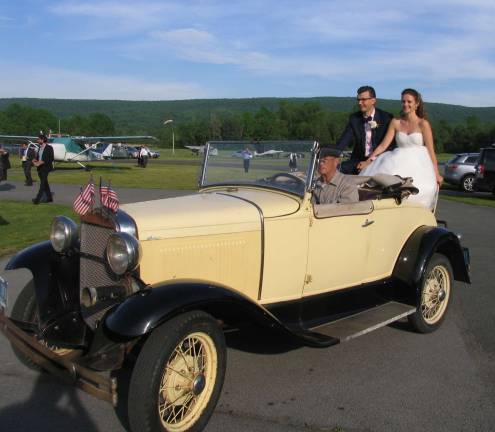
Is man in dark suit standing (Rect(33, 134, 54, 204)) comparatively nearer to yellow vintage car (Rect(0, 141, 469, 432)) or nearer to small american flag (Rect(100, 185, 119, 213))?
yellow vintage car (Rect(0, 141, 469, 432))

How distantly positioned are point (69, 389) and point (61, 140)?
117 feet

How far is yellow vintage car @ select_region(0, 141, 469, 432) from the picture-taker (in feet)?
9.50

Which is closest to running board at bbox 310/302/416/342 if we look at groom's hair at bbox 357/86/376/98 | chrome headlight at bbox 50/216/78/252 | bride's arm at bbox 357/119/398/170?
bride's arm at bbox 357/119/398/170

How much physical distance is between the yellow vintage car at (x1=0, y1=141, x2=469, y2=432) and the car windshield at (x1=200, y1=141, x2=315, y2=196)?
13 mm

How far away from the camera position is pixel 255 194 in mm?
4066

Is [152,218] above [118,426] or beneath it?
above

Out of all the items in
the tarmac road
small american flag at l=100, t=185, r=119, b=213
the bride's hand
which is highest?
the bride's hand

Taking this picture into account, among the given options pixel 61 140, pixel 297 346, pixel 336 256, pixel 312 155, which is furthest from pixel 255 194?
pixel 61 140

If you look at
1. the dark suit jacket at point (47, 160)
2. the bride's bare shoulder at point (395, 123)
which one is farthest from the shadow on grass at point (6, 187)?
the bride's bare shoulder at point (395, 123)

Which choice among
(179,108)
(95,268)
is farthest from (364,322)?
(179,108)

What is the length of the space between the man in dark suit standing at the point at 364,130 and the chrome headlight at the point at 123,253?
349 centimetres

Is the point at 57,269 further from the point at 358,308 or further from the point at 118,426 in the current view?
the point at 358,308

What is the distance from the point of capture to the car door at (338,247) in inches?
157

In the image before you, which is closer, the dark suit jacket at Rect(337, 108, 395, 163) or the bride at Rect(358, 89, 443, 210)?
the bride at Rect(358, 89, 443, 210)
